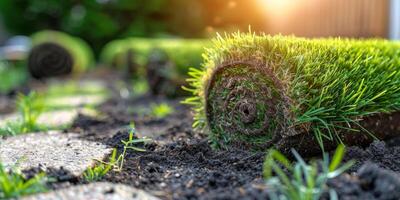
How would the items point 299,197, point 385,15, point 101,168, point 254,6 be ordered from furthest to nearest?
point 254,6 < point 385,15 < point 101,168 < point 299,197

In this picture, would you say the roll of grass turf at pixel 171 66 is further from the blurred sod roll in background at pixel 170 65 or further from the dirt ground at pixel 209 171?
the dirt ground at pixel 209 171

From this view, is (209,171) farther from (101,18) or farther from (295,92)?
(101,18)

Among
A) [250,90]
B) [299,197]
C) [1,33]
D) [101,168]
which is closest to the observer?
[299,197]

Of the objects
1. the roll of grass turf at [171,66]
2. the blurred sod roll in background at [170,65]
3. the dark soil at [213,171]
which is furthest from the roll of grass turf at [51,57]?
the dark soil at [213,171]

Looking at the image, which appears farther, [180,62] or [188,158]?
[180,62]

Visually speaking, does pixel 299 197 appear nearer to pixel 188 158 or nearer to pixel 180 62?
pixel 188 158

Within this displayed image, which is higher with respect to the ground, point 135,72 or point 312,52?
point 312,52

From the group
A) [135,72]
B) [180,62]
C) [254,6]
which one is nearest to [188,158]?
[180,62]
